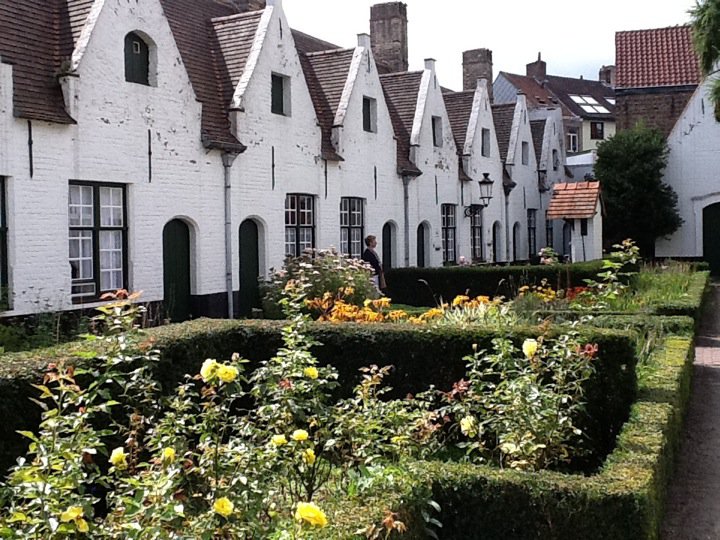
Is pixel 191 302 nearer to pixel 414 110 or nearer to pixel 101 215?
pixel 101 215

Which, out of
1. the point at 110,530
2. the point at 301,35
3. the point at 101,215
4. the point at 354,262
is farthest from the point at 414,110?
the point at 110,530

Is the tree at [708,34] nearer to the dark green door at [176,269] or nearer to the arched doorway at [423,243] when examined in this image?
the dark green door at [176,269]

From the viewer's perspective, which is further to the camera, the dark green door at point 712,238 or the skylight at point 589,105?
the skylight at point 589,105

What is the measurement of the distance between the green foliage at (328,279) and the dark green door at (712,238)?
20285 mm

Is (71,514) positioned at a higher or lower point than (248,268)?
lower

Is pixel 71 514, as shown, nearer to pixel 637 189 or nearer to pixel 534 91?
pixel 637 189

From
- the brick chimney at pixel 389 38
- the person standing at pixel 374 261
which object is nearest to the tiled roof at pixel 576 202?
the person standing at pixel 374 261

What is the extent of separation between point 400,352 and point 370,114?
14977 millimetres

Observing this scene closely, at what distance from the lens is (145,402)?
5.66 metres

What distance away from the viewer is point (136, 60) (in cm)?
1520

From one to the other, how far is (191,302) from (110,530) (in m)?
12.8

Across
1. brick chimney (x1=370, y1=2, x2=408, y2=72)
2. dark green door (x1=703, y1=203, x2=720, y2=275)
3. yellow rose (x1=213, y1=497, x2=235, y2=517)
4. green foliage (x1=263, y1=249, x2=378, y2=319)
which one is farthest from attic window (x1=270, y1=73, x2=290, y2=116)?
dark green door (x1=703, y1=203, x2=720, y2=275)

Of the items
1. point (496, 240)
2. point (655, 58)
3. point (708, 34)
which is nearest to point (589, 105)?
point (655, 58)

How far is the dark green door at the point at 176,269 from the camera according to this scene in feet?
52.3
